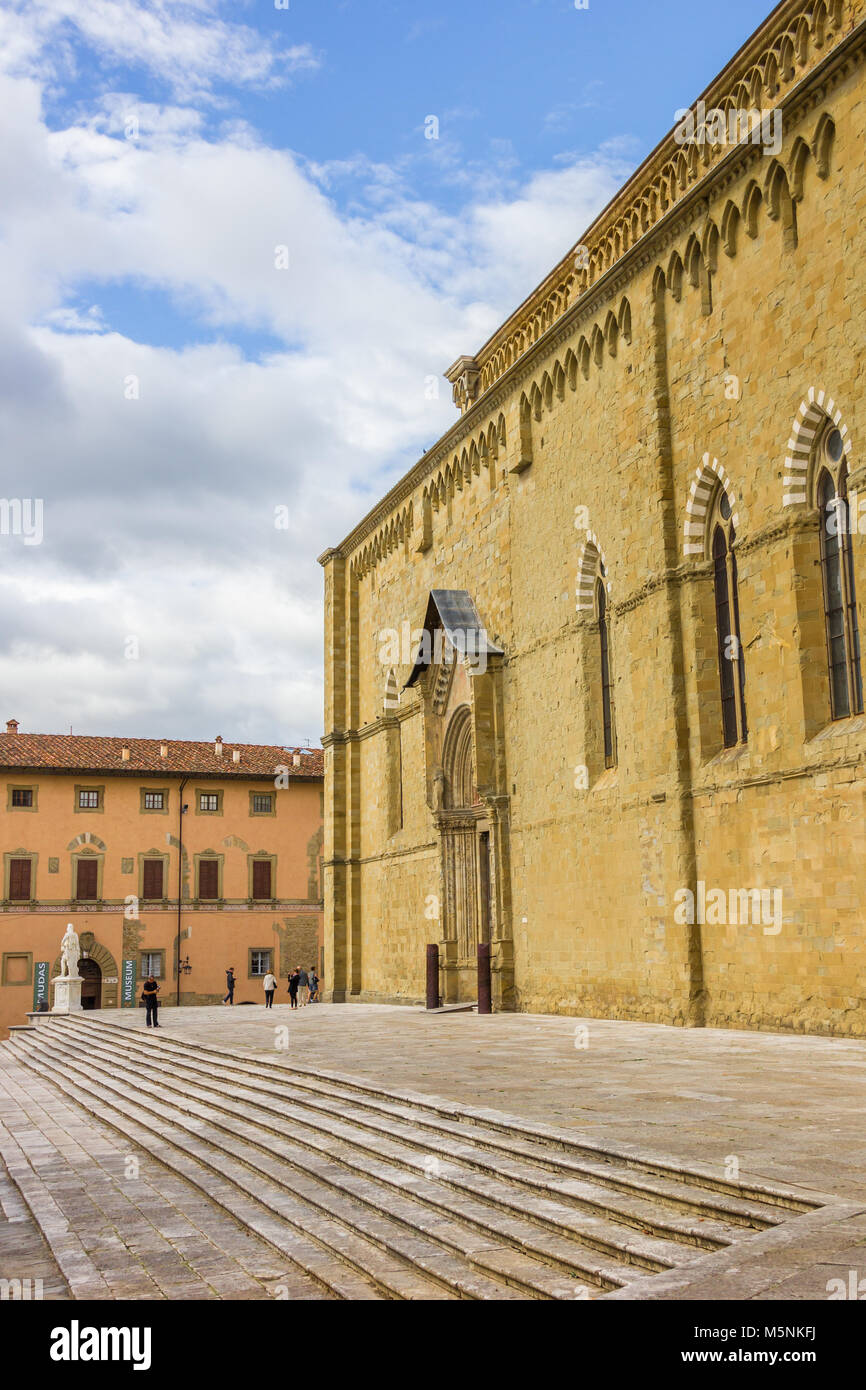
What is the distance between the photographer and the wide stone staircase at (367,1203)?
624cm

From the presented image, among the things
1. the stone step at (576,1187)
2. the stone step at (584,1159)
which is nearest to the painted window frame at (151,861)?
the stone step at (584,1159)

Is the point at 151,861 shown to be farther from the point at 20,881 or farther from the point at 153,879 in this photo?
the point at 20,881

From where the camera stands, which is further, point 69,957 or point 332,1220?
point 69,957

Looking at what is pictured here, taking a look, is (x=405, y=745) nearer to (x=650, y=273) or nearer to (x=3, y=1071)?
(x=3, y=1071)

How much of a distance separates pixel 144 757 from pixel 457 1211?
157ft

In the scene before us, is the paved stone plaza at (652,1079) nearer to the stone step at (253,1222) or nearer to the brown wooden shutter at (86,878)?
the stone step at (253,1222)

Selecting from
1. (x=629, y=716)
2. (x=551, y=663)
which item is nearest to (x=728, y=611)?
(x=629, y=716)

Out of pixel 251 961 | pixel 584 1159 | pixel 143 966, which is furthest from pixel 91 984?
pixel 584 1159

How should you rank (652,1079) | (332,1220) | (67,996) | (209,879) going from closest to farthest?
(332,1220) < (652,1079) < (67,996) < (209,879)

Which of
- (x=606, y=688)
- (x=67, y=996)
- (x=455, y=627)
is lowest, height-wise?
(x=67, y=996)

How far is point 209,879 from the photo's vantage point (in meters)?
52.6

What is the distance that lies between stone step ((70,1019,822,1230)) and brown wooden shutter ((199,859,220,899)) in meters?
40.7

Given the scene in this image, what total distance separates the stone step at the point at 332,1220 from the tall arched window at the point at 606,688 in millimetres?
9070

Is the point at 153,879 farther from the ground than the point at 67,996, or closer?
farther from the ground
